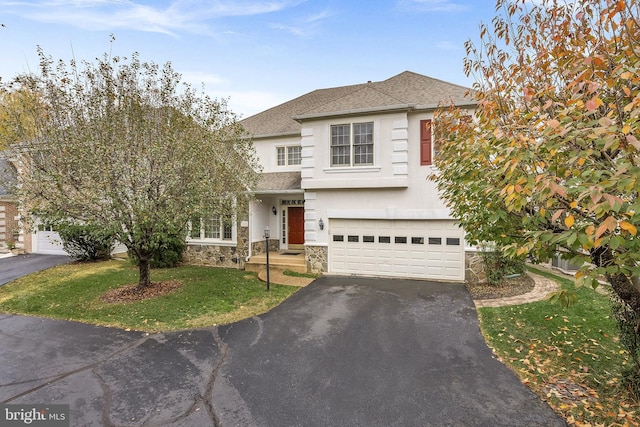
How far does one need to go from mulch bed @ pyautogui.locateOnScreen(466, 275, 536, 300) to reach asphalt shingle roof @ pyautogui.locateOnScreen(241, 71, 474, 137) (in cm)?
586

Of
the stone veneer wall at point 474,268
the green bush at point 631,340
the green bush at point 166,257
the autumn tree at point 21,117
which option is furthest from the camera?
the green bush at point 166,257

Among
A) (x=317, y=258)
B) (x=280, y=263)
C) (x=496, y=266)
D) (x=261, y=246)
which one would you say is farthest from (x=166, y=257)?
(x=496, y=266)

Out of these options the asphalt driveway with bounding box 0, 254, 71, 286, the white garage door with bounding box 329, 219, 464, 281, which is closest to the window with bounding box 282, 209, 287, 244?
the white garage door with bounding box 329, 219, 464, 281

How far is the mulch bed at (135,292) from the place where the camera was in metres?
8.88

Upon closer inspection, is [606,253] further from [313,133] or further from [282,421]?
[313,133]

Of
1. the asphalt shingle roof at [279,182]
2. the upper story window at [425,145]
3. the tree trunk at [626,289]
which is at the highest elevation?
the upper story window at [425,145]

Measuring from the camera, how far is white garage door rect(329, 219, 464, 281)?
10797 millimetres

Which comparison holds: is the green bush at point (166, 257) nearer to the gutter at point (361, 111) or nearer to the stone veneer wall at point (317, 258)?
the stone veneer wall at point (317, 258)

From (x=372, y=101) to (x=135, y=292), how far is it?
34.4 feet

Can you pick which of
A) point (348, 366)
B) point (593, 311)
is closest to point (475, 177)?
point (348, 366)

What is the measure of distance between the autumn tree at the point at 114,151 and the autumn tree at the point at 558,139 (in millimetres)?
7124

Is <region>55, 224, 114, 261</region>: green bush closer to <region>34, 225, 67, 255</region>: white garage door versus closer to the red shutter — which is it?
<region>34, 225, 67, 255</region>: white garage door

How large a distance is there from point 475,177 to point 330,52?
1203cm

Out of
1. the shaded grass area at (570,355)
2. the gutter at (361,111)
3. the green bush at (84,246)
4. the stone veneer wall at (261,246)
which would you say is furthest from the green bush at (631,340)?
the green bush at (84,246)
